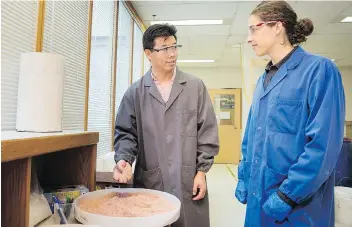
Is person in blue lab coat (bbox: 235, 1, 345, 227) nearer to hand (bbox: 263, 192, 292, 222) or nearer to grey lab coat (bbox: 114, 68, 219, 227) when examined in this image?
hand (bbox: 263, 192, 292, 222)

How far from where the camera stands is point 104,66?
2803 mm

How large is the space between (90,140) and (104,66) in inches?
69.6

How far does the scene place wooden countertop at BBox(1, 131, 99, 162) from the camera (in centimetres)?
65

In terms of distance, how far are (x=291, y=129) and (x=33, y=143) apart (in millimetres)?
967

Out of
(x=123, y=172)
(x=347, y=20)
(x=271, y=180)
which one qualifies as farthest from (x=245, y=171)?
(x=347, y=20)

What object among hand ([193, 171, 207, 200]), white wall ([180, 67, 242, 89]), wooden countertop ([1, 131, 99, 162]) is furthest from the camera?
white wall ([180, 67, 242, 89])

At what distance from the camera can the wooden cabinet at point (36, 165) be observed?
723mm

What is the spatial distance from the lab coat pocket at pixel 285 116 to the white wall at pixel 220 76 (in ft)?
23.7

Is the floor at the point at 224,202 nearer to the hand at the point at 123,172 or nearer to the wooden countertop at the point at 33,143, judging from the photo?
the hand at the point at 123,172

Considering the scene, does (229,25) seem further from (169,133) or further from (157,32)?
(169,133)

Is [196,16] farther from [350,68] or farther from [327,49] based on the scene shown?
[350,68]

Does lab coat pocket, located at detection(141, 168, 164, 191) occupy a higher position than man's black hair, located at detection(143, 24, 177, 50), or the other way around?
man's black hair, located at detection(143, 24, 177, 50)

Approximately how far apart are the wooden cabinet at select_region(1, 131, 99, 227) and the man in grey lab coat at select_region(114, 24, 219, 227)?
169 mm

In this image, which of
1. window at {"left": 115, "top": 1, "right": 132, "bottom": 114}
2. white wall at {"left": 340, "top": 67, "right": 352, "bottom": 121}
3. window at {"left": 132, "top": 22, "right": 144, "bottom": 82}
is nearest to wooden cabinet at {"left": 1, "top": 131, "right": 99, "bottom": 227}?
window at {"left": 115, "top": 1, "right": 132, "bottom": 114}
